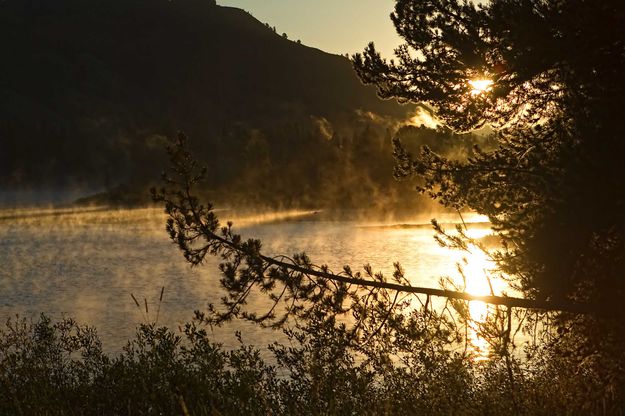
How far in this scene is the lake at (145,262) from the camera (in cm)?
2609

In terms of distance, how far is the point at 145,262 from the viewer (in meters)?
42.6

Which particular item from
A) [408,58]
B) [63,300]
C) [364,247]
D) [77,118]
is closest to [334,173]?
[364,247]

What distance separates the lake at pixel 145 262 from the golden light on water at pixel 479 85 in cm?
223

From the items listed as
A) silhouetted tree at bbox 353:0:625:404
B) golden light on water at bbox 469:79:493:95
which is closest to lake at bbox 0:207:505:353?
silhouetted tree at bbox 353:0:625:404

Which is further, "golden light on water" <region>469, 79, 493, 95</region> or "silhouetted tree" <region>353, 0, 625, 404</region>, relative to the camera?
"golden light on water" <region>469, 79, 493, 95</region>

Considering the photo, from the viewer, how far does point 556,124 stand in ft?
32.2

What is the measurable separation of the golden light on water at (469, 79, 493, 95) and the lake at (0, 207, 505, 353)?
2.23 meters

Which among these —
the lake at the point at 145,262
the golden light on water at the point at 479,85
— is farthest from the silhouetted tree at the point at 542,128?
the lake at the point at 145,262

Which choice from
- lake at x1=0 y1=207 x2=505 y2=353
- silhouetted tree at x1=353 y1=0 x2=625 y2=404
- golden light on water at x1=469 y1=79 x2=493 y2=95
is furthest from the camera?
lake at x1=0 y1=207 x2=505 y2=353

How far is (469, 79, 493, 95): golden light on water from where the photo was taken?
429 inches

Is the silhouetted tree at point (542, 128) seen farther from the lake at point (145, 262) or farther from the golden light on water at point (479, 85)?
the lake at point (145, 262)

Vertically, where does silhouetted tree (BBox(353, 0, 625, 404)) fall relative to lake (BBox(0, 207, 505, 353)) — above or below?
above

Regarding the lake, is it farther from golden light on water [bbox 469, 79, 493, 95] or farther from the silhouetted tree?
golden light on water [bbox 469, 79, 493, 95]

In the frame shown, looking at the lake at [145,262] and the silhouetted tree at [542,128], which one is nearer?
the silhouetted tree at [542,128]
